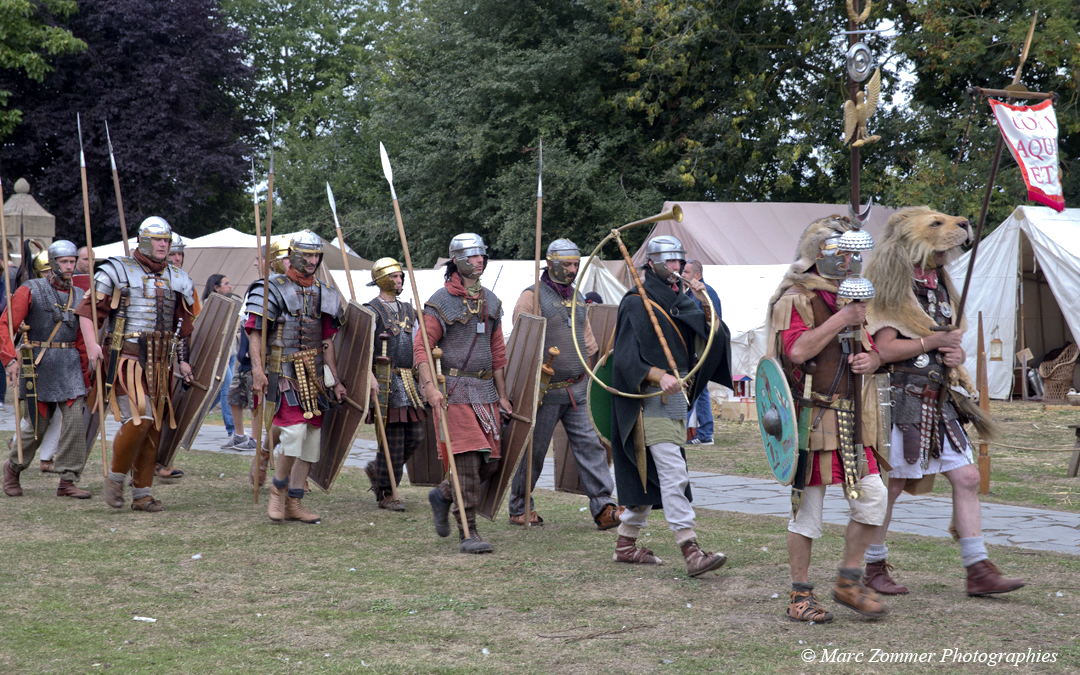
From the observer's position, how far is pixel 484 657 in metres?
3.81

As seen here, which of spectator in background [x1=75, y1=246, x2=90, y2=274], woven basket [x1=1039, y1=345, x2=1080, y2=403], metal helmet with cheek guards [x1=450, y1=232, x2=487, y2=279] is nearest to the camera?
metal helmet with cheek guards [x1=450, y1=232, x2=487, y2=279]

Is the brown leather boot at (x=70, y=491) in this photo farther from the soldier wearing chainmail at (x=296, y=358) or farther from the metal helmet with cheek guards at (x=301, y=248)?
the metal helmet with cheek guards at (x=301, y=248)

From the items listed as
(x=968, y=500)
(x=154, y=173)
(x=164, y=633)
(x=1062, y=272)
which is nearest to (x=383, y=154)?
(x=164, y=633)

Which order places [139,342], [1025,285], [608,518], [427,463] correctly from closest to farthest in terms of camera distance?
1. [608,518]
2. [139,342]
3. [427,463]
4. [1025,285]

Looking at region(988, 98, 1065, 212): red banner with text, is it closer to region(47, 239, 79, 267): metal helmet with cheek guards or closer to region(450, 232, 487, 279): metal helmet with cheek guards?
region(450, 232, 487, 279): metal helmet with cheek guards

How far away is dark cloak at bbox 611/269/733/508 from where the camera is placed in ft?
17.1

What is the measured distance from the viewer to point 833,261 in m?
4.22

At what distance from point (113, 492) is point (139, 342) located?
0.96 metres

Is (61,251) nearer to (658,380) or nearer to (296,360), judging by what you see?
(296,360)

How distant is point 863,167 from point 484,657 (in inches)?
669

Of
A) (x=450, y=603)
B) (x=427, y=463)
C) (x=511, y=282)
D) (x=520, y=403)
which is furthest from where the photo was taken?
(x=511, y=282)

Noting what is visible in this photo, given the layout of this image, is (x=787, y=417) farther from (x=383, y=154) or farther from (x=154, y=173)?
(x=154, y=173)

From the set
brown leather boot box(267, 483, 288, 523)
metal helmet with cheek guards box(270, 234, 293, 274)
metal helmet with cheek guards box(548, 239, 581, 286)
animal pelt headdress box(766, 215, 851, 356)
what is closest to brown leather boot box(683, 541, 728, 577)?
animal pelt headdress box(766, 215, 851, 356)

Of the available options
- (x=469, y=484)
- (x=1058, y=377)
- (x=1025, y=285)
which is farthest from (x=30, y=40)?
(x=469, y=484)
